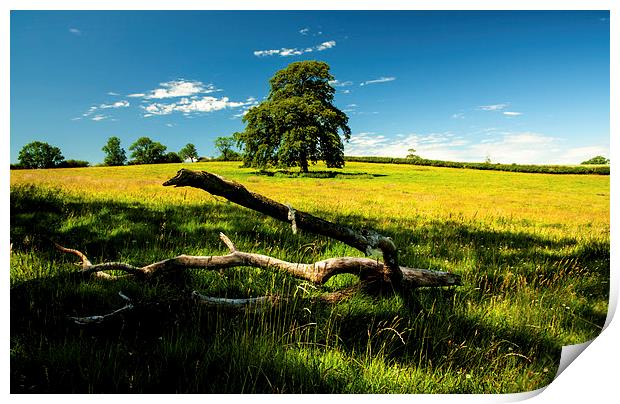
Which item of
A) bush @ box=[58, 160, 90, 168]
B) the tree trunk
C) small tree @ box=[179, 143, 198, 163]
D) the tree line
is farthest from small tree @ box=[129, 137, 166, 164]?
the tree trunk

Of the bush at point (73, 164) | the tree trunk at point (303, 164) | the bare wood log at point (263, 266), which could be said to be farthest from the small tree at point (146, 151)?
the tree trunk at point (303, 164)

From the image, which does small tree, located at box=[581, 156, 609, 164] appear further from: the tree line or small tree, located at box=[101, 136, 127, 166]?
small tree, located at box=[101, 136, 127, 166]

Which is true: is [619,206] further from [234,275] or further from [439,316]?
[234,275]

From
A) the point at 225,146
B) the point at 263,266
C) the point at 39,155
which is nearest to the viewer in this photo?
the point at 263,266

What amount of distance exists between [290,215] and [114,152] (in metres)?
1.93

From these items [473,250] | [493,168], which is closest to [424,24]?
[493,168]

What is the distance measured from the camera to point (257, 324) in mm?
2654

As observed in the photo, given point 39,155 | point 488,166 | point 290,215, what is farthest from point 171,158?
point 488,166

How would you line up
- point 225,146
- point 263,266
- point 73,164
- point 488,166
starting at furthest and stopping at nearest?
1. point 488,166
2. point 225,146
3. point 73,164
4. point 263,266

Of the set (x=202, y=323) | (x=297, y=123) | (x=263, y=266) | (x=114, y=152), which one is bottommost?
(x=202, y=323)

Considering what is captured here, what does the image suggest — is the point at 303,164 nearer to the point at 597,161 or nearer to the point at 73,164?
the point at 73,164

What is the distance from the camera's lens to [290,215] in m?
2.55

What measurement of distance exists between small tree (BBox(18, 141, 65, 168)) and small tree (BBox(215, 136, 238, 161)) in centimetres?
133

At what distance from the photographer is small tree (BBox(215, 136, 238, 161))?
360cm
